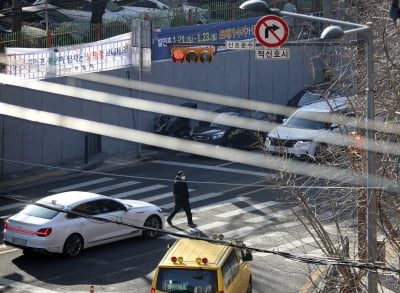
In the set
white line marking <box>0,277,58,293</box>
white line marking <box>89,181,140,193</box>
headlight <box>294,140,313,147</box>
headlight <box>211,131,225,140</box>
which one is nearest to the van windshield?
white line marking <box>0,277,58,293</box>

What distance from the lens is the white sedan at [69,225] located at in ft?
60.6

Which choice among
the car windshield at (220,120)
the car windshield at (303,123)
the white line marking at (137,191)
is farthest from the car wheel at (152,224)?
the car windshield at (220,120)

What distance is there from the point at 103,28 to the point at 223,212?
11409 mm

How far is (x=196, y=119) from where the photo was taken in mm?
33594

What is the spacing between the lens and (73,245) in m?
19.0

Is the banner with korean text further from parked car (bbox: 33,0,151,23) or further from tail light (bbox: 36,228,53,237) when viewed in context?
parked car (bbox: 33,0,151,23)

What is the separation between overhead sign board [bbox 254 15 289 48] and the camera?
16.7m

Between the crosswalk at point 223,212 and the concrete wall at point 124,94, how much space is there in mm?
2935

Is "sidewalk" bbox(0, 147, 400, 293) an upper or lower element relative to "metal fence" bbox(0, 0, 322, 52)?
lower

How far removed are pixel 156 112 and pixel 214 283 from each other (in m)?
18.8

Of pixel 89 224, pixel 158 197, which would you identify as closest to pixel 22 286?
pixel 89 224

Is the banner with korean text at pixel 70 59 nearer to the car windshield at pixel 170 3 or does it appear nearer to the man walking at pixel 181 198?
the man walking at pixel 181 198

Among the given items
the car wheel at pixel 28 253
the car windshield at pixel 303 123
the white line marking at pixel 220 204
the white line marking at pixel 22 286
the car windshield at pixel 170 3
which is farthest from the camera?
the car windshield at pixel 170 3

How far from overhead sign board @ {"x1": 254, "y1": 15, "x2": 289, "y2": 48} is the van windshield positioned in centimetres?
491
